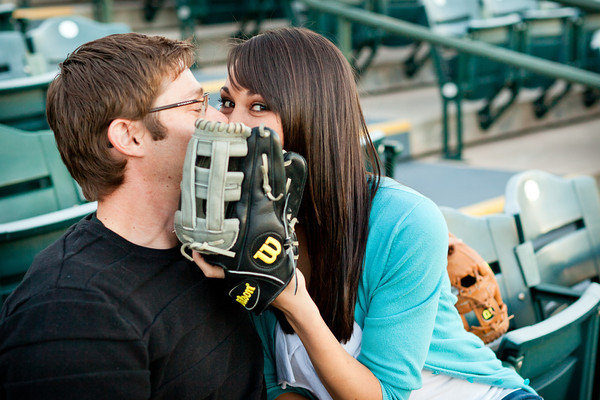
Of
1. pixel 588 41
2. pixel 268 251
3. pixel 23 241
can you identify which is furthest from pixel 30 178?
pixel 588 41

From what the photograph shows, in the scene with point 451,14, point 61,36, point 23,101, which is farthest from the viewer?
point 451,14

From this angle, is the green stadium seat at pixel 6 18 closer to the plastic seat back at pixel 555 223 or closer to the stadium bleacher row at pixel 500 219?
the stadium bleacher row at pixel 500 219

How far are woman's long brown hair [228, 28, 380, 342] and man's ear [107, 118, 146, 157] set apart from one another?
0.28 m

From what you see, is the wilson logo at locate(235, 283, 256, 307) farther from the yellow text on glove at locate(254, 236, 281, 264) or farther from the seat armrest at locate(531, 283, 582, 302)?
the seat armrest at locate(531, 283, 582, 302)

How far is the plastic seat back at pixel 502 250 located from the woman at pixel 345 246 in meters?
0.78

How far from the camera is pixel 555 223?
259 cm

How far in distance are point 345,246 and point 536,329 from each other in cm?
81

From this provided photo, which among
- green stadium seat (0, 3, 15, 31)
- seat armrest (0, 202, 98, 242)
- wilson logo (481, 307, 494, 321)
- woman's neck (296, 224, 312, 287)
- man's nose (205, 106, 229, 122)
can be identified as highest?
green stadium seat (0, 3, 15, 31)

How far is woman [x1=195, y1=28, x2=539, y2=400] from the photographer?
1.36 meters

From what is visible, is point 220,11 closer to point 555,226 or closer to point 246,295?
point 555,226

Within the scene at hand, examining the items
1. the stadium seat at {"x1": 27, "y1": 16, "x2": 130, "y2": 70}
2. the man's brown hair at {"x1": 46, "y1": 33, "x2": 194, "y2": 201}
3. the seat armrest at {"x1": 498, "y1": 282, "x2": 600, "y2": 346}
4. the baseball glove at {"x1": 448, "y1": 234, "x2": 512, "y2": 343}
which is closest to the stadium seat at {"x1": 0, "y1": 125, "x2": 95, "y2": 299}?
the man's brown hair at {"x1": 46, "y1": 33, "x2": 194, "y2": 201}

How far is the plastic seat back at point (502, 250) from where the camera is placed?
2.26 meters

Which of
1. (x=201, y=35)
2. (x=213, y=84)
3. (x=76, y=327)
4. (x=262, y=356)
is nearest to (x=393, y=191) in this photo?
(x=262, y=356)

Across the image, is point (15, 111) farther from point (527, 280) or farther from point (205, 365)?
Answer: point (527, 280)
